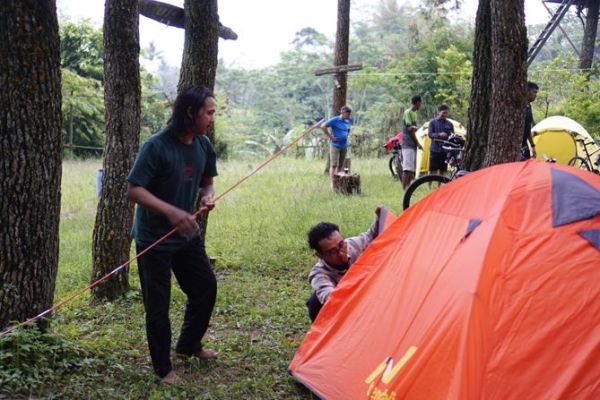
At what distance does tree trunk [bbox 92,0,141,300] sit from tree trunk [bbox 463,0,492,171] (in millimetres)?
3261

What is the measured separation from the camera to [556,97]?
21.6m

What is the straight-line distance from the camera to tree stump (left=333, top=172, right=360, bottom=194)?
11.2m

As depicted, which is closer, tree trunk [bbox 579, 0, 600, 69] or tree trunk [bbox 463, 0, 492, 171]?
tree trunk [bbox 463, 0, 492, 171]

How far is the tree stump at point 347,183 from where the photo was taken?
11211mm

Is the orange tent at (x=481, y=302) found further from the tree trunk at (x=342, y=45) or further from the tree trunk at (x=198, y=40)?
the tree trunk at (x=342, y=45)

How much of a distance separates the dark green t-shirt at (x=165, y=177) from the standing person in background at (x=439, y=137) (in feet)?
22.9

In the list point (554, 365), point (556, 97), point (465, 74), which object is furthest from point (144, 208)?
point (556, 97)

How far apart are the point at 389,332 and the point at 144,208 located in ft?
4.84

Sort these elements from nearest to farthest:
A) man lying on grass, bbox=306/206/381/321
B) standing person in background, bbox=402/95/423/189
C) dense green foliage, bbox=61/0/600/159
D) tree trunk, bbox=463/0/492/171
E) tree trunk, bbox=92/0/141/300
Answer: man lying on grass, bbox=306/206/381/321, tree trunk, bbox=92/0/141/300, tree trunk, bbox=463/0/492/171, standing person in background, bbox=402/95/423/189, dense green foliage, bbox=61/0/600/159

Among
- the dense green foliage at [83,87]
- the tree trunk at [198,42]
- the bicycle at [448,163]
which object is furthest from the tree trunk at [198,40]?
the dense green foliage at [83,87]

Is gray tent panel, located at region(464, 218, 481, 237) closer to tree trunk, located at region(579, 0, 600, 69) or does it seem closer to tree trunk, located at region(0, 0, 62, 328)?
tree trunk, located at region(0, 0, 62, 328)

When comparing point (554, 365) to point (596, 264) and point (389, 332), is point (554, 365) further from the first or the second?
point (389, 332)

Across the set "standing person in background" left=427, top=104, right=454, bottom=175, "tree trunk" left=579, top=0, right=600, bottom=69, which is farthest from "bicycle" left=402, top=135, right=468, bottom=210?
"tree trunk" left=579, top=0, right=600, bottom=69

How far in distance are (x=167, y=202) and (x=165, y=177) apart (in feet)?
0.47
